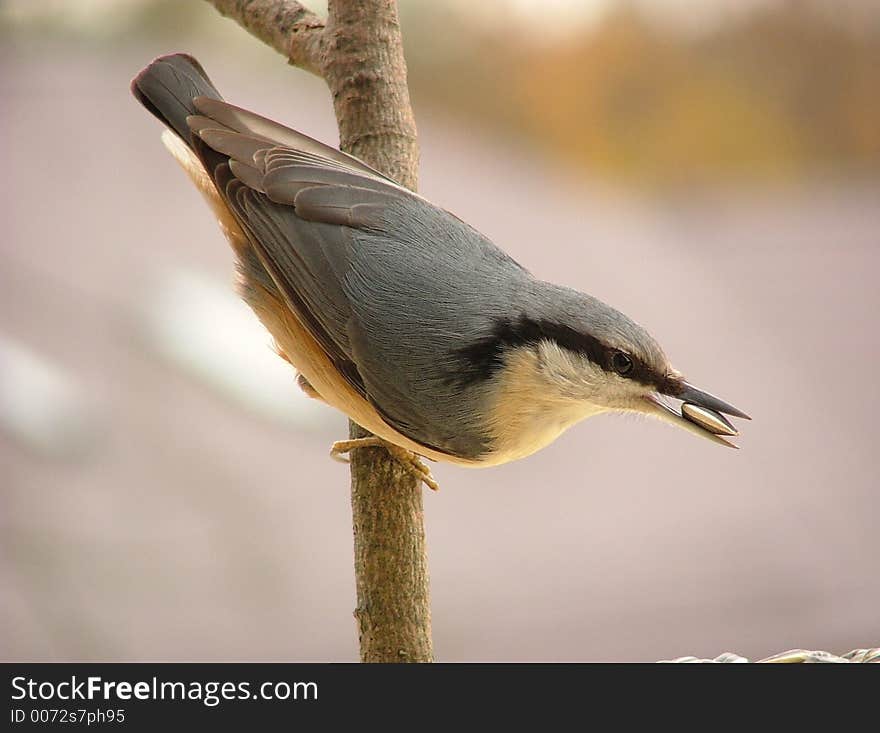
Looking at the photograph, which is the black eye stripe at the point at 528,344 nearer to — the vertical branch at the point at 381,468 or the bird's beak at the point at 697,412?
the bird's beak at the point at 697,412

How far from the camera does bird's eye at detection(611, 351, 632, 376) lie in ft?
3.43

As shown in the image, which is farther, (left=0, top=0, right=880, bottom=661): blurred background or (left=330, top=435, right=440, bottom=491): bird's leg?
(left=0, top=0, right=880, bottom=661): blurred background

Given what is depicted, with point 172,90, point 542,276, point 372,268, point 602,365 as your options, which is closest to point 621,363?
point 602,365

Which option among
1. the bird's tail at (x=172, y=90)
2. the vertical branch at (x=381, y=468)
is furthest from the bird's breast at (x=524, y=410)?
the bird's tail at (x=172, y=90)

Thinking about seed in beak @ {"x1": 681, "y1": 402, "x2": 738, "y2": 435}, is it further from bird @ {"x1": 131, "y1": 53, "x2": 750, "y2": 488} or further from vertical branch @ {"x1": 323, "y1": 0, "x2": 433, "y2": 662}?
vertical branch @ {"x1": 323, "y1": 0, "x2": 433, "y2": 662}

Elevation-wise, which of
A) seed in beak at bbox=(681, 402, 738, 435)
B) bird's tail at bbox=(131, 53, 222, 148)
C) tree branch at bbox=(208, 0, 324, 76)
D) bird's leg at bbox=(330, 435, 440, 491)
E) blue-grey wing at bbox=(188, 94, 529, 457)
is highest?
tree branch at bbox=(208, 0, 324, 76)

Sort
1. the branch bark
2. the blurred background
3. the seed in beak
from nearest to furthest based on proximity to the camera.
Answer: the seed in beak, the branch bark, the blurred background

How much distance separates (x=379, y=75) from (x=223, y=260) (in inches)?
59.2

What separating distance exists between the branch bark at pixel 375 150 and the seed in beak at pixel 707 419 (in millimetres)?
320

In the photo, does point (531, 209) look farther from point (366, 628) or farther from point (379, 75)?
point (366, 628)

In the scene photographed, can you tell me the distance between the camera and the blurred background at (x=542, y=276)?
241 cm

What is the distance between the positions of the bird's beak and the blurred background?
1.31m

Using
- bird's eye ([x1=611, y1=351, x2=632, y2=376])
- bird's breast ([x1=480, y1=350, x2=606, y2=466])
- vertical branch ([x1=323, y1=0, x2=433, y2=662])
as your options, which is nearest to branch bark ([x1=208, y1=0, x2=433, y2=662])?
vertical branch ([x1=323, y1=0, x2=433, y2=662])

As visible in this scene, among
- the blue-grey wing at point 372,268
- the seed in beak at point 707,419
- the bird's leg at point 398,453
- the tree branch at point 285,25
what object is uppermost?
the tree branch at point 285,25
